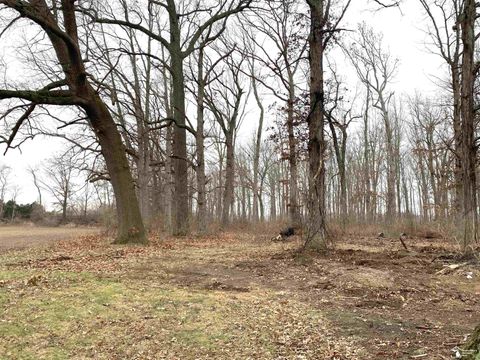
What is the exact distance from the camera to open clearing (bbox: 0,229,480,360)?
501cm

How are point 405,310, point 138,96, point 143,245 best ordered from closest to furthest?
point 405,310, point 143,245, point 138,96

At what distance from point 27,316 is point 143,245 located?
7845 mm

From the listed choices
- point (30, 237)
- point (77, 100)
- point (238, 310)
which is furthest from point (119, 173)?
point (30, 237)

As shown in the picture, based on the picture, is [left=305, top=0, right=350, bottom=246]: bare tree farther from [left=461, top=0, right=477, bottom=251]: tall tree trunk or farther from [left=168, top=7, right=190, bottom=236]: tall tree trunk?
[left=168, top=7, right=190, bottom=236]: tall tree trunk

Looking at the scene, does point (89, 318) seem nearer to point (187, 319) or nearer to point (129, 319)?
point (129, 319)

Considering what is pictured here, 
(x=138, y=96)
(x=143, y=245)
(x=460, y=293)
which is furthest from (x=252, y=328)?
(x=138, y=96)

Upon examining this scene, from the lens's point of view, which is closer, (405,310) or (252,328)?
(252,328)

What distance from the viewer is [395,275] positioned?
27.6 ft

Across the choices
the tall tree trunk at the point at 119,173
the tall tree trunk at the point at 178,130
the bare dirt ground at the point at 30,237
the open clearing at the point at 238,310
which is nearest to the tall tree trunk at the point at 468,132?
the open clearing at the point at 238,310

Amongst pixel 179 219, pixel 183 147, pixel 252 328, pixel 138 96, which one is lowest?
pixel 252 328

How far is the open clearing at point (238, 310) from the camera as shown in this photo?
501 centimetres

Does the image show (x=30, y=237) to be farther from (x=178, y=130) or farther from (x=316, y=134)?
(x=316, y=134)

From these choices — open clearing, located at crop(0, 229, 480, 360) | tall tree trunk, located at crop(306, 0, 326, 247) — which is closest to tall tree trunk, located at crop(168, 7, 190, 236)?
tall tree trunk, located at crop(306, 0, 326, 247)

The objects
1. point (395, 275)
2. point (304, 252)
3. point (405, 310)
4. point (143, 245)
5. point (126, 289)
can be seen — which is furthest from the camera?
point (143, 245)
